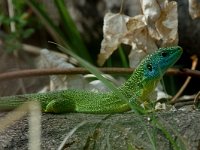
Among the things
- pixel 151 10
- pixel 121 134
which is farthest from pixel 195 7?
pixel 121 134

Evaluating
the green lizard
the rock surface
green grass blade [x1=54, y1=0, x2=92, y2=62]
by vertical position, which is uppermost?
green grass blade [x1=54, y1=0, x2=92, y2=62]

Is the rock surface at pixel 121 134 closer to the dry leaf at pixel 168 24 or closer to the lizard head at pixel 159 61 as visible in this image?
the lizard head at pixel 159 61

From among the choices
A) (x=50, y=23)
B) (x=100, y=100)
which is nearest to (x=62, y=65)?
(x=100, y=100)

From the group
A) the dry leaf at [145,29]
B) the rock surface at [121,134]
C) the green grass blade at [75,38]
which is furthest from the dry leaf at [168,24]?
the green grass blade at [75,38]

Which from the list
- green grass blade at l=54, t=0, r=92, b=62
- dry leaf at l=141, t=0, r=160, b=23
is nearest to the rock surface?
dry leaf at l=141, t=0, r=160, b=23

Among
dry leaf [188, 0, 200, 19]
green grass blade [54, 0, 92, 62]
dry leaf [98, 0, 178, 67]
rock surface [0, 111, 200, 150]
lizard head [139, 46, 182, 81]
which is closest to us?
rock surface [0, 111, 200, 150]

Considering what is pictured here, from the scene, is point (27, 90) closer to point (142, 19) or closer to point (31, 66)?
point (31, 66)

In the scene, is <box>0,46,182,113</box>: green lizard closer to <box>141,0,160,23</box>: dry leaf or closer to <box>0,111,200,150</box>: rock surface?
<box>141,0,160,23</box>: dry leaf

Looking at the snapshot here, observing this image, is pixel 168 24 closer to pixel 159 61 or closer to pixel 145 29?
pixel 145 29
